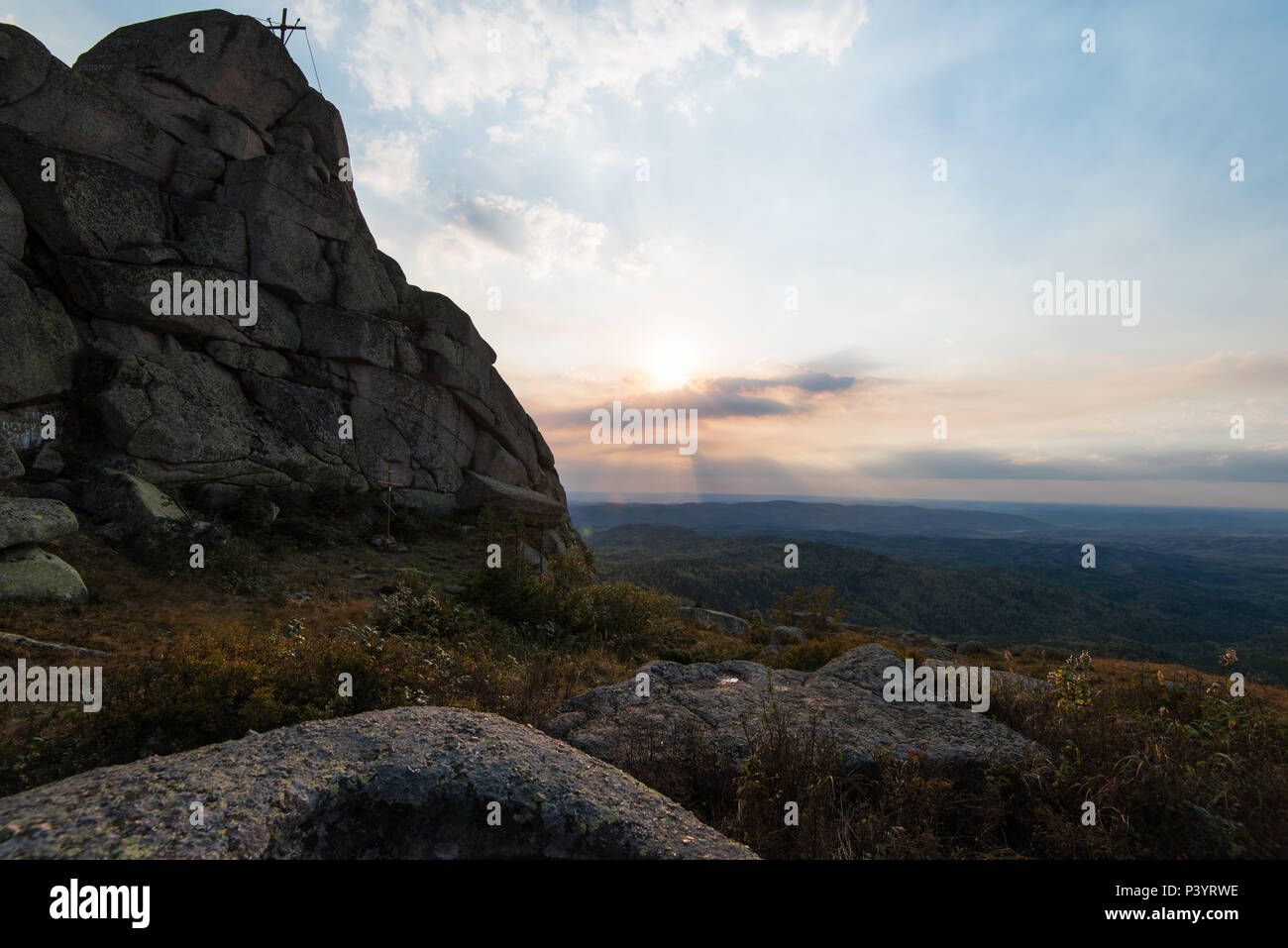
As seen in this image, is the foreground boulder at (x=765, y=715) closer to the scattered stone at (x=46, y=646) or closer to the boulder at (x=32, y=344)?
the scattered stone at (x=46, y=646)

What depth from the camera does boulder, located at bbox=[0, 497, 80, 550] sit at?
35.1 ft

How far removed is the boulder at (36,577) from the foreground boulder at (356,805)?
10.8 meters

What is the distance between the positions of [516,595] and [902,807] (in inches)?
454

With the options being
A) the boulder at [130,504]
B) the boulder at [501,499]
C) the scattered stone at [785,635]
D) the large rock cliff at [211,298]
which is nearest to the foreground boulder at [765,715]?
the scattered stone at [785,635]

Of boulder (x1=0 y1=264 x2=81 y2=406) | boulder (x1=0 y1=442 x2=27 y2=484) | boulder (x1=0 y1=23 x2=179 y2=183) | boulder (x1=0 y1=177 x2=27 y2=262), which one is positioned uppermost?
boulder (x1=0 y1=23 x2=179 y2=183)

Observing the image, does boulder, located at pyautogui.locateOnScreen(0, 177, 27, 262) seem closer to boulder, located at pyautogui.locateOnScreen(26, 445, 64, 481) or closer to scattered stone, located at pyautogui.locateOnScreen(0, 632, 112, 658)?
boulder, located at pyautogui.locateOnScreen(26, 445, 64, 481)

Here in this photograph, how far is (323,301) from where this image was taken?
973 inches

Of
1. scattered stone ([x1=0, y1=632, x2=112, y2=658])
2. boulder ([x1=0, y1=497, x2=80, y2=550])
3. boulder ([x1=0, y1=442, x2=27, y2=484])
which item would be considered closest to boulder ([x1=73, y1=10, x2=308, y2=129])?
boulder ([x1=0, y1=442, x2=27, y2=484])

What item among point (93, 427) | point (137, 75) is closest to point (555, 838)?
point (93, 427)

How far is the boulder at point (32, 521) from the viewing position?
1069 centimetres

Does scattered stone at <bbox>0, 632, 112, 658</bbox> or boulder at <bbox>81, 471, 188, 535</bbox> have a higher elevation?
boulder at <bbox>81, 471, 188, 535</bbox>

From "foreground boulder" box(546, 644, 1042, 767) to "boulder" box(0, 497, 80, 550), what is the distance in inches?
502

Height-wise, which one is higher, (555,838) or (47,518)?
(47,518)
